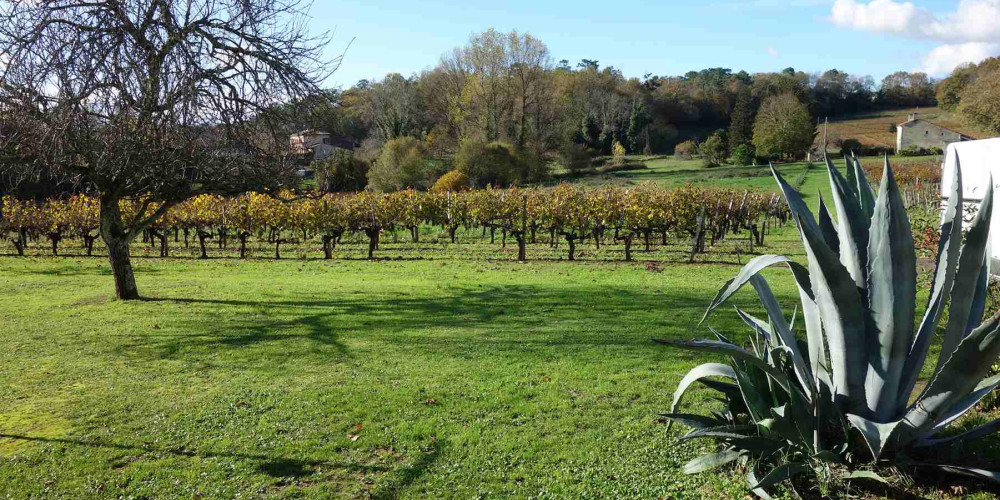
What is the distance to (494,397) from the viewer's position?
5918 millimetres

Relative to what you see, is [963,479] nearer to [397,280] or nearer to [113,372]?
[113,372]

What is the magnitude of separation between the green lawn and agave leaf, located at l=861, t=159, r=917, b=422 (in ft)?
3.83

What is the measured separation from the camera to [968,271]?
339cm

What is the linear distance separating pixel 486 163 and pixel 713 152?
27.7 metres

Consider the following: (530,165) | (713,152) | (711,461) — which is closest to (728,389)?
(711,461)

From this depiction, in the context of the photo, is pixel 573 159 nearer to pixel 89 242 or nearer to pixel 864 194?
pixel 89 242

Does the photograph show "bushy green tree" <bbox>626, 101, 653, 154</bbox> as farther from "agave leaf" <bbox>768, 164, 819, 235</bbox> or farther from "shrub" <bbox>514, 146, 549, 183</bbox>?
"agave leaf" <bbox>768, 164, 819, 235</bbox>

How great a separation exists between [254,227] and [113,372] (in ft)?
47.5

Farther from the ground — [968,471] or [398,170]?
[398,170]

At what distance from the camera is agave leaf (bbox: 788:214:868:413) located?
10.8 feet

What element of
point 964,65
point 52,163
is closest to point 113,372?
point 52,163

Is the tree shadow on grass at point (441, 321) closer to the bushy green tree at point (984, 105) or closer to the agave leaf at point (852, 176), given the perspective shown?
the agave leaf at point (852, 176)

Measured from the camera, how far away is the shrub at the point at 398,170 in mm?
42344

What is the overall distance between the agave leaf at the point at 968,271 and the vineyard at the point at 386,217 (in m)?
14.9
